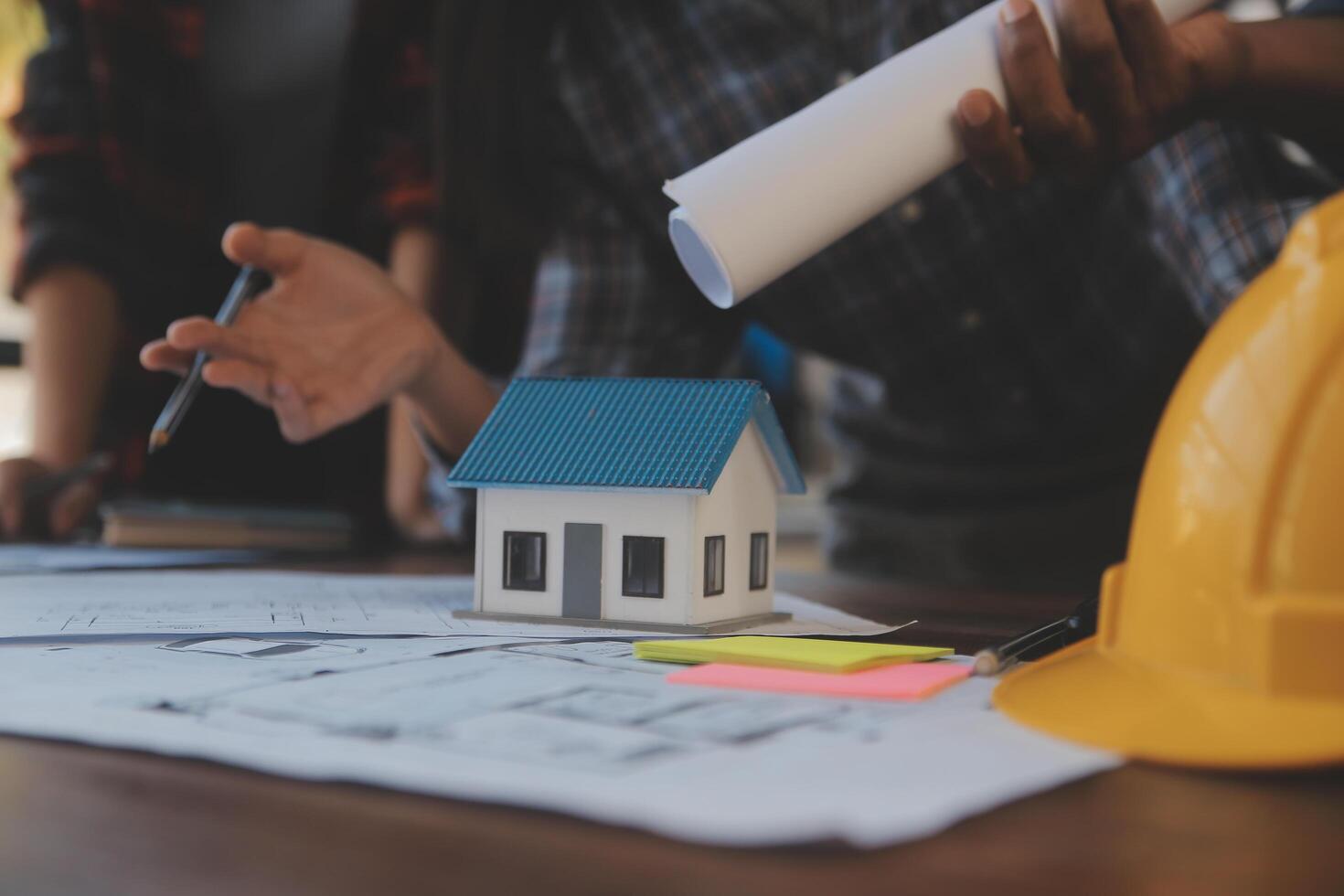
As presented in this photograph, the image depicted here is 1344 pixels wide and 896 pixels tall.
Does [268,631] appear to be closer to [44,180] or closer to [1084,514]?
[1084,514]

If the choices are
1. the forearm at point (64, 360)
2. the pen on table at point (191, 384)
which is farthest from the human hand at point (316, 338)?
the forearm at point (64, 360)

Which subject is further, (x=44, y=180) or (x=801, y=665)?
(x=44, y=180)

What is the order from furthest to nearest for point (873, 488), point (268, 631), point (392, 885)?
point (873, 488) → point (268, 631) → point (392, 885)

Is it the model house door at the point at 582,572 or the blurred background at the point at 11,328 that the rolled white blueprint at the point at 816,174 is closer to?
the model house door at the point at 582,572

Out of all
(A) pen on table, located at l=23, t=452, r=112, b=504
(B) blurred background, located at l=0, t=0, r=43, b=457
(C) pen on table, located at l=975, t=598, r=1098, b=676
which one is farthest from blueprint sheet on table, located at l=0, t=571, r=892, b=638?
(B) blurred background, located at l=0, t=0, r=43, b=457

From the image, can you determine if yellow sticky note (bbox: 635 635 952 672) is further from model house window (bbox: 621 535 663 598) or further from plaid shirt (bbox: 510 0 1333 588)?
plaid shirt (bbox: 510 0 1333 588)

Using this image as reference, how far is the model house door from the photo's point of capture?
0.57 metres

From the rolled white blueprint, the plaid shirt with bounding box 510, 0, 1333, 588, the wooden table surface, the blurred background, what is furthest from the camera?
the blurred background

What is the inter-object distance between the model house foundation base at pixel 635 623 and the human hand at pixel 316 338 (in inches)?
10.8

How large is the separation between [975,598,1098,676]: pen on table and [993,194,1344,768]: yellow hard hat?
51 mm

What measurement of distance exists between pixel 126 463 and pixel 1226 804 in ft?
5.34

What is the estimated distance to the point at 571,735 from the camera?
31 centimetres

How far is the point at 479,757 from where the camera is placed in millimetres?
286

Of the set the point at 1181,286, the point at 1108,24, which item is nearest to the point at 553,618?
the point at 1108,24
